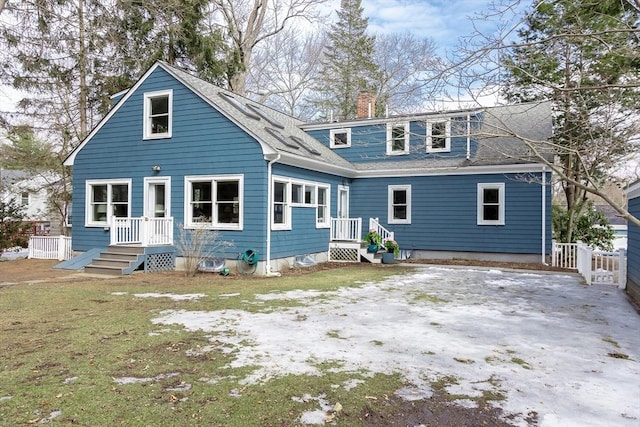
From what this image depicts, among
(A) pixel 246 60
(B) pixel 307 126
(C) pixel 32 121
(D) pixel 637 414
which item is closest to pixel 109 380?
(D) pixel 637 414

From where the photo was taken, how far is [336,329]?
18.7 ft

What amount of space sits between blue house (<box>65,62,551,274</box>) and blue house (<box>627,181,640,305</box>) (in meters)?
3.01

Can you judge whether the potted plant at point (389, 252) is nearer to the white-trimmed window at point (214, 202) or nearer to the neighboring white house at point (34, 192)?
the white-trimmed window at point (214, 202)

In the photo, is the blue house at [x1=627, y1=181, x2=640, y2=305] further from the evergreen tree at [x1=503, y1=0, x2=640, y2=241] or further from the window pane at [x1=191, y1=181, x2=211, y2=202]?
the window pane at [x1=191, y1=181, x2=211, y2=202]

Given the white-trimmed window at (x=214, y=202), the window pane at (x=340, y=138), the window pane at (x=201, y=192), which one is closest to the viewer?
the white-trimmed window at (x=214, y=202)

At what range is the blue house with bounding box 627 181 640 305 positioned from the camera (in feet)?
27.0

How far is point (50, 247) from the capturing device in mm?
15344

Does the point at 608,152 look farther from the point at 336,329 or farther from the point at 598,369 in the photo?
the point at 336,329

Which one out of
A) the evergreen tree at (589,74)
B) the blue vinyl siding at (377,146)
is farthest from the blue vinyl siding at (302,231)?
the evergreen tree at (589,74)

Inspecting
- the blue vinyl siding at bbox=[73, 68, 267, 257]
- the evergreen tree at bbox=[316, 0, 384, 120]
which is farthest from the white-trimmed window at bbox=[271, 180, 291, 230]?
the evergreen tree at bbox=[316, 0, 384, 120]

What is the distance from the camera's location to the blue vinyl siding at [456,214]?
1373cm

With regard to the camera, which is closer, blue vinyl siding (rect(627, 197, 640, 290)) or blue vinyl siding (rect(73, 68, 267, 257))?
blue vinyl siding (rect(627, 197, 640, 290))

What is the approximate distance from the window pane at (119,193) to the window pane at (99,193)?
43cm

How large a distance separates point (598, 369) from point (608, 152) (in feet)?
8.75
